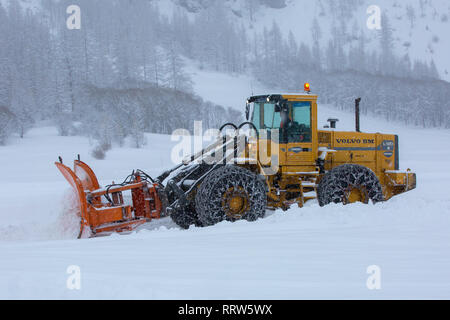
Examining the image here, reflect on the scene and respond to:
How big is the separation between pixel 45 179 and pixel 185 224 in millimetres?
12419

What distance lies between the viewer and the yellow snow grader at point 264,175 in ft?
23.7

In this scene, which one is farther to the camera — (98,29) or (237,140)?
(98,29)

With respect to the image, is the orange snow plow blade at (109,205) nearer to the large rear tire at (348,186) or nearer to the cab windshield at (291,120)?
the cab windshield at (291,120)

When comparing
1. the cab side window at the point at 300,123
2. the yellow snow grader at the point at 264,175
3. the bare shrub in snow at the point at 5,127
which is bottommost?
the yellow snow grader at the point at 264,175

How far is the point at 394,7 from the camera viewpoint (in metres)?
92.2

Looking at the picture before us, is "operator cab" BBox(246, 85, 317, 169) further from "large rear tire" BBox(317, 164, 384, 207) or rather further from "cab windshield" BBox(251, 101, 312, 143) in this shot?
"large rear tire" BBox(317, 164, 384, 207)

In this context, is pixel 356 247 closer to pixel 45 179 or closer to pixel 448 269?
pixel 448 269

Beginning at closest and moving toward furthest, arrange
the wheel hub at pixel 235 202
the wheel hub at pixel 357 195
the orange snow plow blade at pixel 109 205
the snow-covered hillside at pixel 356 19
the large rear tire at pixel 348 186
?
the orange snow plow blade at pixel 109 205, the wheel hub at pixel 235 202, the large rear tire at pixel 348 186, the wheel hub at pixel 357 195, the snow-covered hillside at pixel 356 19

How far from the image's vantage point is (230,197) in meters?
7.36

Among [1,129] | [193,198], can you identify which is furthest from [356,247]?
[1,129]

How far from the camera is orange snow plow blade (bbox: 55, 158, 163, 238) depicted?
6.62 meters

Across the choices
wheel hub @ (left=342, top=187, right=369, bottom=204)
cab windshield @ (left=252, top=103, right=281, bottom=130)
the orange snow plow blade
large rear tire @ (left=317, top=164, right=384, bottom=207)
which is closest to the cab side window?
cab windshield @ (left=252, top=103, right=281, bottom=130)

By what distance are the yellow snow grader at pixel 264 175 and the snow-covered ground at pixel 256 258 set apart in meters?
0.61

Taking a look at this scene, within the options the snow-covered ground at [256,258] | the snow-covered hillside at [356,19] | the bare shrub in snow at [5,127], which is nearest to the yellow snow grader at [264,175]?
the snow-covered ground at [256,258]
